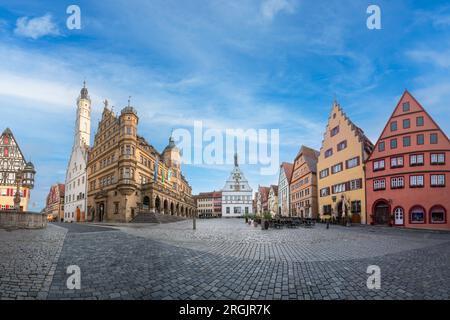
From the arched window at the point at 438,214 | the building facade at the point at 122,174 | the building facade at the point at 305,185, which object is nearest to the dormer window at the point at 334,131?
the building facade at the point at 305,185

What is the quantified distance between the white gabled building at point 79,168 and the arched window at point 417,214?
155 ft

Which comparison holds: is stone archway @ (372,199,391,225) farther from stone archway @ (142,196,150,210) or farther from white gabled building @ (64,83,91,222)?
white gabled building @ (64,83,91,222)

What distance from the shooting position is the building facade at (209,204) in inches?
4289

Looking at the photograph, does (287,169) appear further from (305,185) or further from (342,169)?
(342,169)

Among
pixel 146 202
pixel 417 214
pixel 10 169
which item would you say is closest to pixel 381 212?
pixel 417 214

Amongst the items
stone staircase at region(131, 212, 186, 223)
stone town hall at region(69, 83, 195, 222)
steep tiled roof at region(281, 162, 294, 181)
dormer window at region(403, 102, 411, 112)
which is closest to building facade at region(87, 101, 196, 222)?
stone town hall at region(69, 83, 195, 222)

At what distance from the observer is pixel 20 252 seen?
847 cm

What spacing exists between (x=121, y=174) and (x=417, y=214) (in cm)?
3518

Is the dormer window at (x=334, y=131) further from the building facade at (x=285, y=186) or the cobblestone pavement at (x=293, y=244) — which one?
the building facade at (x=285, y=186)

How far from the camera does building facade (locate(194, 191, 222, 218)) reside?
357 feet

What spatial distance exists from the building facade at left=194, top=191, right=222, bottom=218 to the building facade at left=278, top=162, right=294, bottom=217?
39.5 meters
